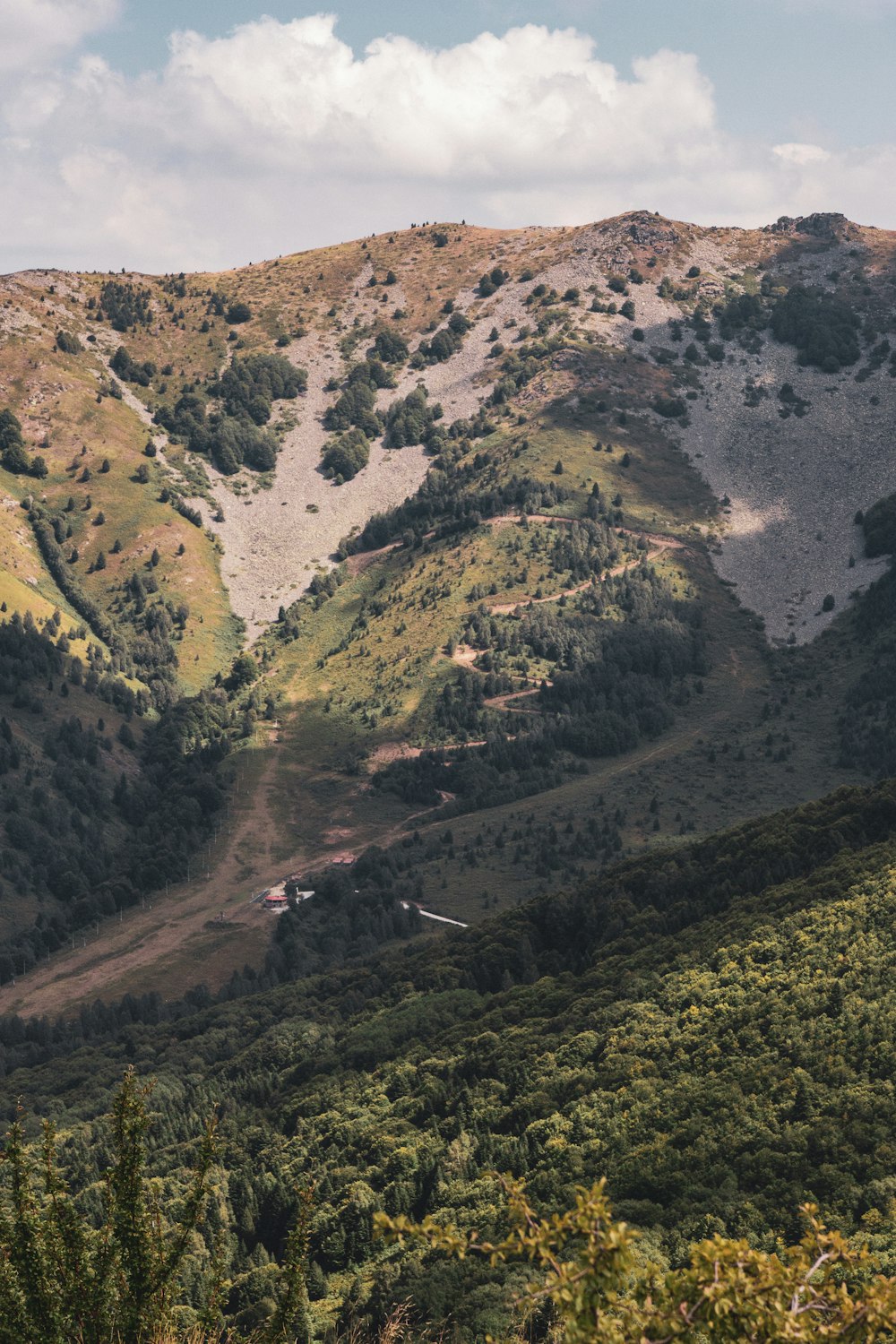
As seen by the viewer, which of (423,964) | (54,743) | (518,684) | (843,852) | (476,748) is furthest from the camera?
(518,684)

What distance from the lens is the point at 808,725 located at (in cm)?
18788

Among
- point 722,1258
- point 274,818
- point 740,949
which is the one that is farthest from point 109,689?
point 722,1258

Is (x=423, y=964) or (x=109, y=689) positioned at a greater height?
(x=109, y=689)

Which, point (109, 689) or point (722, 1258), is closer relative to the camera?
point (722, 1258)

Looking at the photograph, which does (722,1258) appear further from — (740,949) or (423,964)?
(423,964)

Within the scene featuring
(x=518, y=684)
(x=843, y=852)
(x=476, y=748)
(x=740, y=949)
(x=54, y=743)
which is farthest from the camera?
(x=518, y=684)

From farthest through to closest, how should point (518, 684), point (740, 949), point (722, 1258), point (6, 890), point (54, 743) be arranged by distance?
point (518, 684), point (54, 743), point (6, 890), point (740, 949), point (722, 1258)

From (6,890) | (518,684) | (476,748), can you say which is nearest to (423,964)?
(6,890)

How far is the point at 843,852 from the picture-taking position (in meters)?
90.0

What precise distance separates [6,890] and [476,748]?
211 feet

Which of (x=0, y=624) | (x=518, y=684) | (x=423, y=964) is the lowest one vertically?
(x=423, y=964)

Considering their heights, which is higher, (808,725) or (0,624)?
(0,624)

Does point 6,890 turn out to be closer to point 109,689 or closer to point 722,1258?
point 109,689

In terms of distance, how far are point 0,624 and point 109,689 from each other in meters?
17.5
